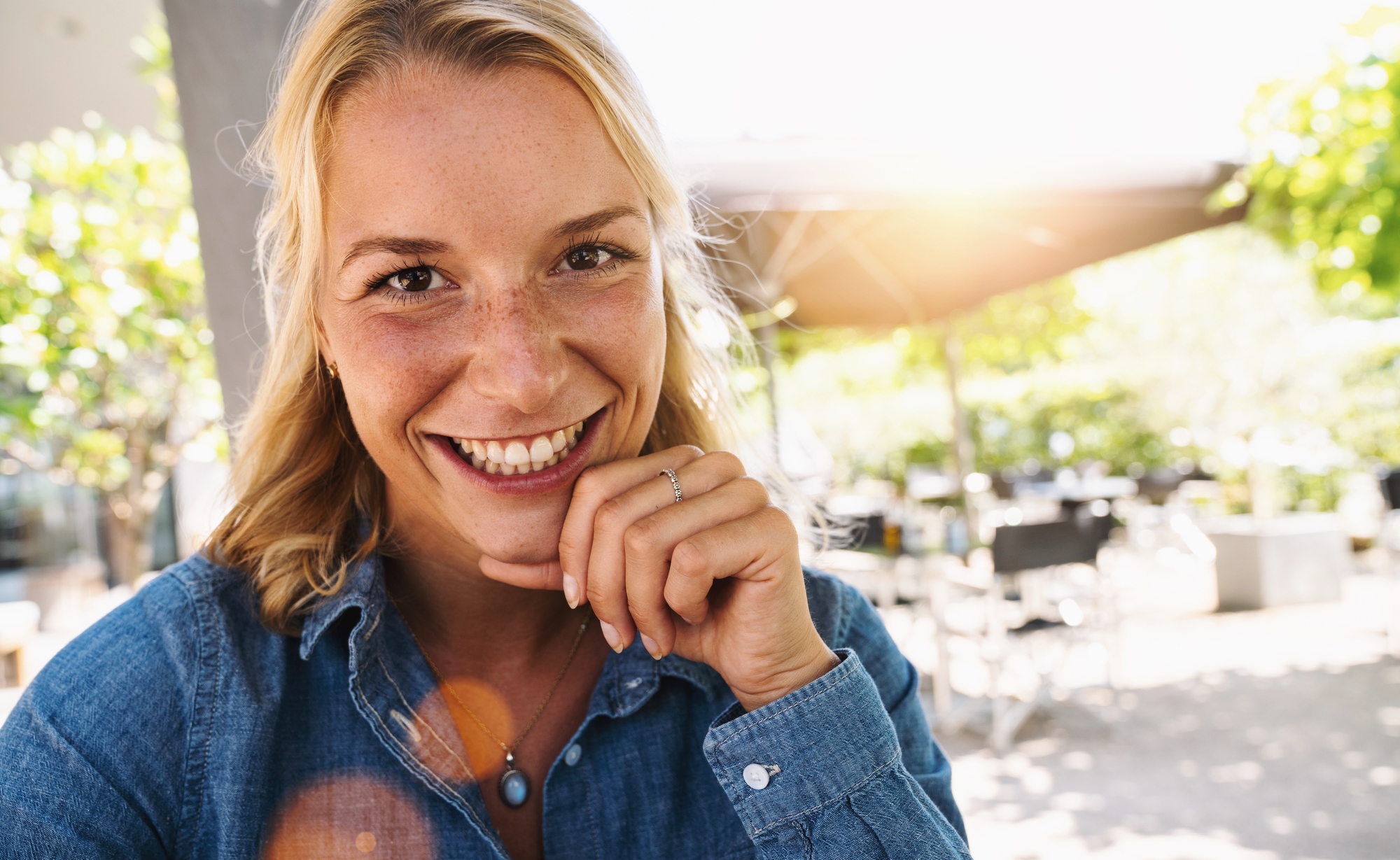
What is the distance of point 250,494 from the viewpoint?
1.38 meters

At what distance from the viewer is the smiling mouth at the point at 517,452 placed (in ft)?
3.68

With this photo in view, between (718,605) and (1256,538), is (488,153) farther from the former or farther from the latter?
(1256,538)

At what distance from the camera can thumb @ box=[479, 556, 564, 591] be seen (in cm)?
117

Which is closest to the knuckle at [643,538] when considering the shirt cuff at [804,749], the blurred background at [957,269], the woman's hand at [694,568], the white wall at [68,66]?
the woman's hand at [694,568]

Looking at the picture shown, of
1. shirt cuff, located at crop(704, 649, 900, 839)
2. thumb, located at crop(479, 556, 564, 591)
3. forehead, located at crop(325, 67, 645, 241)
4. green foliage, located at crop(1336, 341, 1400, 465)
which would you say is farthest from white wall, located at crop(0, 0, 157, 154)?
green foliage, located at crop(1336, 341, 1400, 465)

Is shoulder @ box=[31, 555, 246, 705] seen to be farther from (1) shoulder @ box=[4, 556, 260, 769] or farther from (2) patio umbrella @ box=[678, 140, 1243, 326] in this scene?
(2) patio umbrella @ box=[678, 140, 1243, 326]

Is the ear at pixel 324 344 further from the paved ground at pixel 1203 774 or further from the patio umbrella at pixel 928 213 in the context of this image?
the paved ground at pixel 1203 774

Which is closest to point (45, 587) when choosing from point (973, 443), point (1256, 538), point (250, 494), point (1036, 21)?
point (250, 494)

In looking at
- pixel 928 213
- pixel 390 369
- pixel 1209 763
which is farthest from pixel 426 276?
pixel 1209 763

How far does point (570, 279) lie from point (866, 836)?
82 cm

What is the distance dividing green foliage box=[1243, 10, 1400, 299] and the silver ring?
15.5 ft

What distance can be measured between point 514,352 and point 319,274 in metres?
0.32

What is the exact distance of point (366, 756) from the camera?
1.18 meters

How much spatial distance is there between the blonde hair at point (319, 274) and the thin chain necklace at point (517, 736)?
193 mm
